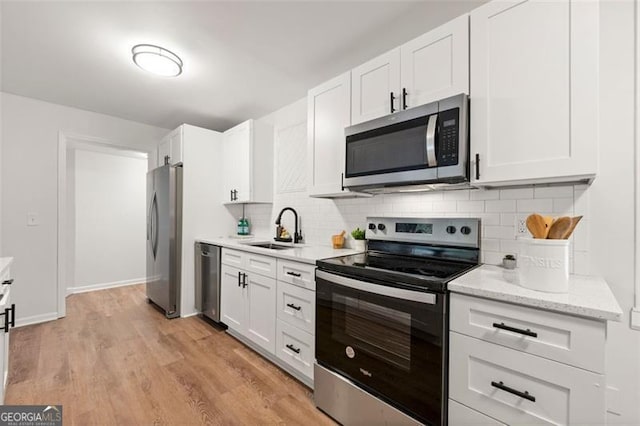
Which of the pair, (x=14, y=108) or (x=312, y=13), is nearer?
(x=312, y=13)

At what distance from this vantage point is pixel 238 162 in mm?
3279

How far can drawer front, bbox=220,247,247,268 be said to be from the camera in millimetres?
2568

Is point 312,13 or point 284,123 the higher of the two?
point 312,13

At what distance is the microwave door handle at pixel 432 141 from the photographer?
151 cm

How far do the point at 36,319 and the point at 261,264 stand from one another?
283cm

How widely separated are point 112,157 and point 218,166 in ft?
7.94

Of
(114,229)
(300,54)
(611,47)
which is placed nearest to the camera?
(611,47)

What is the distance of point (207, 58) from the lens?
2.24m

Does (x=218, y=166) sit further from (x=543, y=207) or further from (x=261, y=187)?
(x=543, y=207)

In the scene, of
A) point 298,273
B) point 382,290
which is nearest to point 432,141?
point 382,290

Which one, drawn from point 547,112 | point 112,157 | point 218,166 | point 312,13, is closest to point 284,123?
point 218,166

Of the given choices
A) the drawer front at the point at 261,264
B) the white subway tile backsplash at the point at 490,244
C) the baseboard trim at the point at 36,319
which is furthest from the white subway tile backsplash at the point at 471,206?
the baseboard trim at the point at 36,319

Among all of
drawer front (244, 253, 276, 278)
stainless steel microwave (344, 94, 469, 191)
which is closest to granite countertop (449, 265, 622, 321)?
stainless steel microwave (344, 94, 469, 191)

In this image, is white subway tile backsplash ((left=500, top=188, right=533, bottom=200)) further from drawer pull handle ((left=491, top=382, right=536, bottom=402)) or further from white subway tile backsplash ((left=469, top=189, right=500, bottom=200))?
drawer pull handle ((left=491, top=382, right=536, bottom=402))
